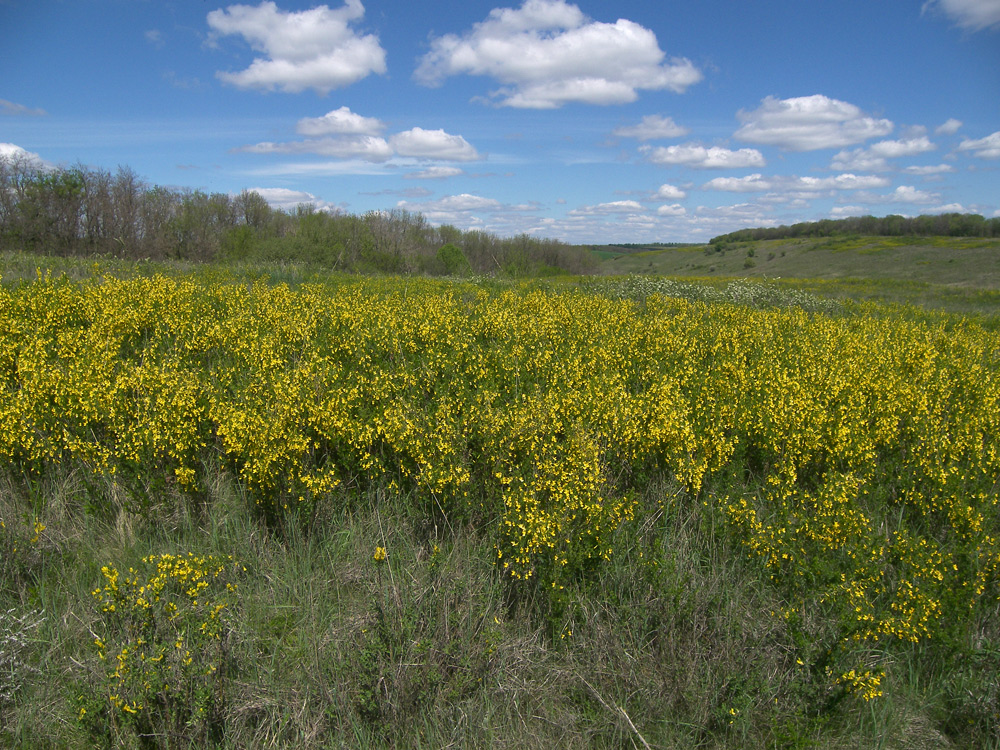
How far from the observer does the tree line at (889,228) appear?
198 ft

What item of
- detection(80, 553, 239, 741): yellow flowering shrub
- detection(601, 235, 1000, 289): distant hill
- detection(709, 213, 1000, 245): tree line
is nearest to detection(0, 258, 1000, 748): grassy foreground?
detection(80, 553, 239, 741): yellow flowering shrub

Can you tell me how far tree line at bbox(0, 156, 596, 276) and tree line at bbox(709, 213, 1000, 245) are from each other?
1971 inches

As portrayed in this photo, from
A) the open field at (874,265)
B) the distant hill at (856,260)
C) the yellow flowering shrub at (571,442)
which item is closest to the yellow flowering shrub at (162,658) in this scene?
the yellow flowering shrub at (571,442)

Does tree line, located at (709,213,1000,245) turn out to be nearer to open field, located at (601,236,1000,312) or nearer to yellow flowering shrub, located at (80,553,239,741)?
open field, located at (601,236,1000,312)

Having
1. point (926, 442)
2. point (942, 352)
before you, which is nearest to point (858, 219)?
point (942, 352)

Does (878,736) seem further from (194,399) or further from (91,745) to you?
(194,399)

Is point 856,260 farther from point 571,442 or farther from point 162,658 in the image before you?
point 162,658

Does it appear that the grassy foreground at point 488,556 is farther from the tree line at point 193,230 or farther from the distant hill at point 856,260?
the distant hill at point 856,260

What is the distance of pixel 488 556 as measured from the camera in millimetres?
3635

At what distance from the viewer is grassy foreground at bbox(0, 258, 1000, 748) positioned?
282cm

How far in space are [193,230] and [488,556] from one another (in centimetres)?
3535

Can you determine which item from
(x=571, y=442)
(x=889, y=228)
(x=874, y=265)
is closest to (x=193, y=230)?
(x=571, y=442)

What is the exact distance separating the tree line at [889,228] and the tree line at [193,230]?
50.1 meters

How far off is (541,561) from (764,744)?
4.66ft
